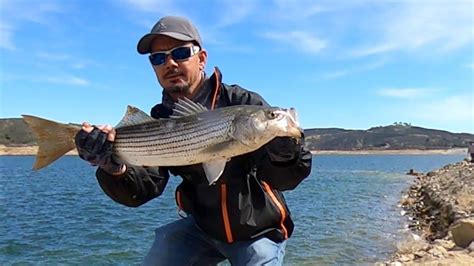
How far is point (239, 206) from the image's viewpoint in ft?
14.9

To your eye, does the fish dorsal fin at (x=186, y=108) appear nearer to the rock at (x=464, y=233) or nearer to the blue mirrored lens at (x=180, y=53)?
the blue mirrored lens at (x=180, y=53)

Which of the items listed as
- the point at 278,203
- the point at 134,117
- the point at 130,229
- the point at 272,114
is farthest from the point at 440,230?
the point at 134,117

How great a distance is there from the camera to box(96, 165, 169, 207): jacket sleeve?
447 cm

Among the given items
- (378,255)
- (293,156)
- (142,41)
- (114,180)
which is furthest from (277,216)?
(378,255)

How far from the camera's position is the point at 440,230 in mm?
17156

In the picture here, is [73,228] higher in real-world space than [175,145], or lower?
lower

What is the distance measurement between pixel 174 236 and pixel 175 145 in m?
1.36

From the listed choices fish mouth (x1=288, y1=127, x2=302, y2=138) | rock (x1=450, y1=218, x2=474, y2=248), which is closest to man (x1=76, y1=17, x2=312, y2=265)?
fish mouth (x1=288, y1=127, x2=302, y2=138)

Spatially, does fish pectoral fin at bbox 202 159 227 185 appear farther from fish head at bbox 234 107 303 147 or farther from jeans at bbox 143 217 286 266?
jeans at bbox 143 217 286 266

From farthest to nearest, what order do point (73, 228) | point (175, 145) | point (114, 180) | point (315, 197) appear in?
point (315, 197)
point (73, 228)
point (114, 180)
point (175, 145)

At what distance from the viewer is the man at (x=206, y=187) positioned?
4.50 m

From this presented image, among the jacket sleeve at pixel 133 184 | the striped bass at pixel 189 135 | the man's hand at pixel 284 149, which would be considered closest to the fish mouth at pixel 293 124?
the striped bass at pixel 189 135

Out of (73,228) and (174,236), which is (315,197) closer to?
(73,228)

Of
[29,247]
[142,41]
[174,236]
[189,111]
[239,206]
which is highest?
[142,41]
